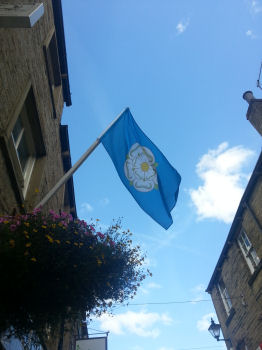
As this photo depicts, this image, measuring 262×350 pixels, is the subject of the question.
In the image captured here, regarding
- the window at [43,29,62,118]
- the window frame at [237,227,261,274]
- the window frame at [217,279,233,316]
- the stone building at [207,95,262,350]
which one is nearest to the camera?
the window at [43,29,62,118]

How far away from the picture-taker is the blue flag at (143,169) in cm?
625

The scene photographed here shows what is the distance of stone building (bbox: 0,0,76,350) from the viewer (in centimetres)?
469

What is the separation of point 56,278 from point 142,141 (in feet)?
13.3

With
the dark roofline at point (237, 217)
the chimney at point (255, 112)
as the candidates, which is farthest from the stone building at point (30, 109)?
the chimney at point (255, 112)

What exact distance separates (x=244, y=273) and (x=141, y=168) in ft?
29.7

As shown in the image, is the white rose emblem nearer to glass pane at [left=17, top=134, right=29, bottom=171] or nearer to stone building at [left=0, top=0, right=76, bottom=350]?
stone building at [left=0, top=0, right=76, bottom=350]

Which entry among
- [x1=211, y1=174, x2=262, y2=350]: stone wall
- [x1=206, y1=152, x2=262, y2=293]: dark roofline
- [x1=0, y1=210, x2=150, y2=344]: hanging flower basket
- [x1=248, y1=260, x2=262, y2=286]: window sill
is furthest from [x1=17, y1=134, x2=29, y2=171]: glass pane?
[x1=248, y1=260, x2=262, y2=286]: window sill

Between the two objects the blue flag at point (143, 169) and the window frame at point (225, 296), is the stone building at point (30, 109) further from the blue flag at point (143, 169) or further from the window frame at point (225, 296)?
the window frame at point (225, 296)

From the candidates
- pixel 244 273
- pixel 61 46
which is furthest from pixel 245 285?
pixel 61 46

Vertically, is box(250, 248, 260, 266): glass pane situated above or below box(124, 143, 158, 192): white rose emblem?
above

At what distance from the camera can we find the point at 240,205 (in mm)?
13359

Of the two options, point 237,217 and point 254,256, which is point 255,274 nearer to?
point 254,256

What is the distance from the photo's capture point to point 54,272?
11.3ft

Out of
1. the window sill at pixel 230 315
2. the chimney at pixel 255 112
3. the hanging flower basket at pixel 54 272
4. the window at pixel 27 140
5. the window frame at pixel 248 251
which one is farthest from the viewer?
the chimney at pixel 255 112
